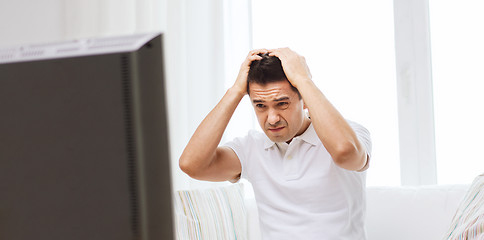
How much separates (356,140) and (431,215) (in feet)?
1.62

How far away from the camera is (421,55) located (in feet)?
8.34

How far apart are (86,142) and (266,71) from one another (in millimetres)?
1213

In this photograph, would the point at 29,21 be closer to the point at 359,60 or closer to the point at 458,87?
the point at 359,60

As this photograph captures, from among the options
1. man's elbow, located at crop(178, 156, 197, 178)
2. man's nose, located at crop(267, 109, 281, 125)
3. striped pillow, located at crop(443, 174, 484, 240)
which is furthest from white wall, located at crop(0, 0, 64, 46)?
striped pillow, located at crop(443, 174, 484, 240)

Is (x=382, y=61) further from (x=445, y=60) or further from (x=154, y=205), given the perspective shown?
(x=154, y=205)

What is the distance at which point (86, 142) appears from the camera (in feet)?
2.00

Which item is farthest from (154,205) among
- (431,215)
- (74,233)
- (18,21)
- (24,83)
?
(18,21)

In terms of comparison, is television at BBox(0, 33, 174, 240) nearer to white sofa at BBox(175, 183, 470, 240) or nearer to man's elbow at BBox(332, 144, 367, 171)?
man's elbow at BBox(332, 144, 367, 171)

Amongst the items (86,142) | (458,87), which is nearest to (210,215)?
(458,87)

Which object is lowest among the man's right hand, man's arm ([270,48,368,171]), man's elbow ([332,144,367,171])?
man's elbow ([332,144,367,171])

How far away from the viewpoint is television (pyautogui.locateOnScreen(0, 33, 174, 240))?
594 mm

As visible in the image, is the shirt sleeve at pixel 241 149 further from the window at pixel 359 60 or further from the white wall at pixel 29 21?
the white wall at pixel 29 21

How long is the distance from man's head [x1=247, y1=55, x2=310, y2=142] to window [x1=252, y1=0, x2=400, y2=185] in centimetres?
91

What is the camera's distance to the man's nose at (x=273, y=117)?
5.71 ft
